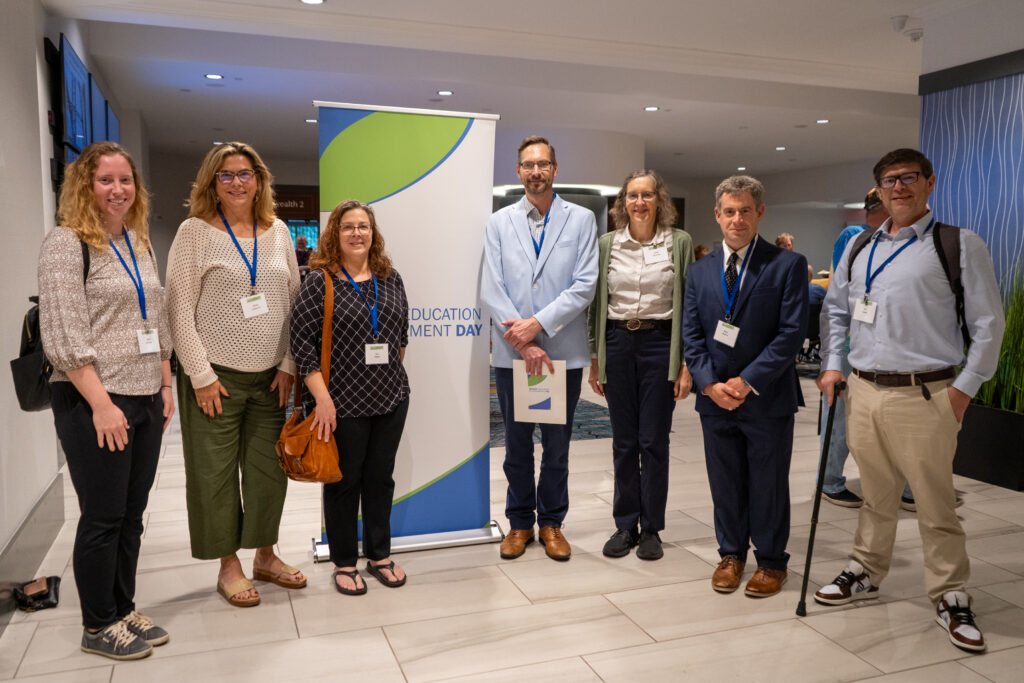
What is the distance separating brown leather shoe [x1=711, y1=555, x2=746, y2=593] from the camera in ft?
9.61

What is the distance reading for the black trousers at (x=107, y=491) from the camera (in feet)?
7.39

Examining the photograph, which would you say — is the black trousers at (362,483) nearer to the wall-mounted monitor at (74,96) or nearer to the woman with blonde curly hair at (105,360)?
the woman with blonde curly hair at (105,360)

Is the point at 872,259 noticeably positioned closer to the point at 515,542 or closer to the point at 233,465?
the point at 515,542

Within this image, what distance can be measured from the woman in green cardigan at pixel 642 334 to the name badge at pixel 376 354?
936 mm

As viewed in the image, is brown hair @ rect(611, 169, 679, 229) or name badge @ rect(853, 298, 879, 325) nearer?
name badge @ rect(853, 298, 879, 325)

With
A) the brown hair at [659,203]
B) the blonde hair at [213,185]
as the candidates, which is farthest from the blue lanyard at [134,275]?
the brown hair at [659,203]

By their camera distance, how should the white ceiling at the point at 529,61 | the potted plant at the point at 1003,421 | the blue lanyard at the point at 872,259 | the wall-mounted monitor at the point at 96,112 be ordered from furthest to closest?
the wall-mounted monitor at the point at 96,112
the white ceiling at the point at 529,61
the potted plant at the point at 1003,421
the blue lanyard at the point at 872,259

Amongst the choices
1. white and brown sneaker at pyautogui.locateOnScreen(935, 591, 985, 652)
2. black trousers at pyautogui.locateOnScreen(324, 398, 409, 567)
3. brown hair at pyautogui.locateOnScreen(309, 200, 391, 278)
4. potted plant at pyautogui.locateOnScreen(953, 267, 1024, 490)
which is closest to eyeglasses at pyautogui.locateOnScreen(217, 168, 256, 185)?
brown hair at pyautogui.locateOnScreen(309, 200, 391, 278)

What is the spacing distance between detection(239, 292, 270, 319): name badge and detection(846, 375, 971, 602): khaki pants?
2.18m

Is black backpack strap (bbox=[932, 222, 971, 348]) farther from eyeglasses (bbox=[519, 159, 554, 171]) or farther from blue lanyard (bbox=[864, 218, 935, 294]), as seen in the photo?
eyeglasses (bbox=[519, 159, 554, 171])

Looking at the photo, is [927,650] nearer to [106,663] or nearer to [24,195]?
[106,663]

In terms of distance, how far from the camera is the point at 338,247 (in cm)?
282

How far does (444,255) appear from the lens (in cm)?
329

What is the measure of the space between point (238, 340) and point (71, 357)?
569mm
